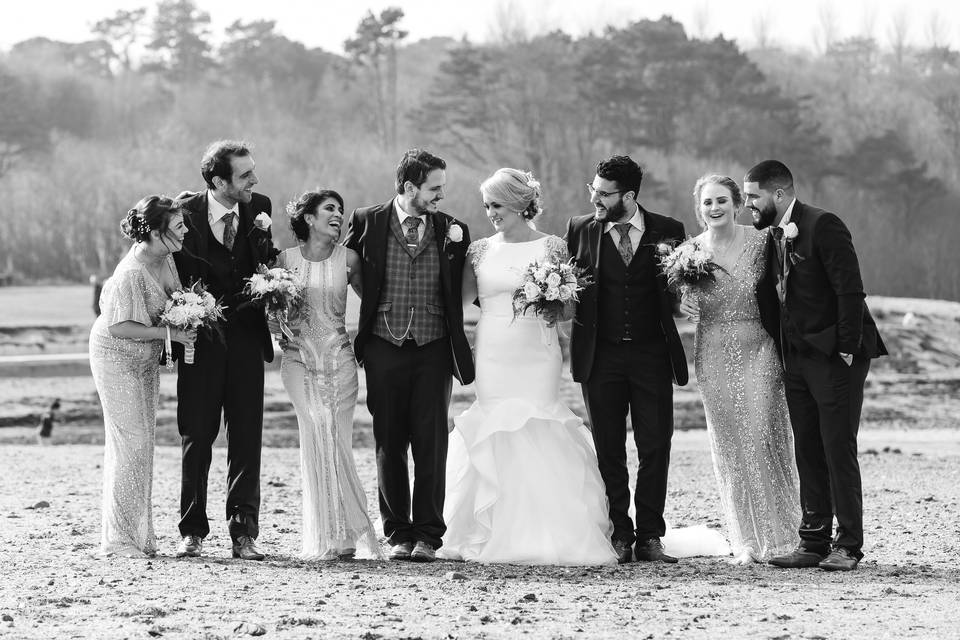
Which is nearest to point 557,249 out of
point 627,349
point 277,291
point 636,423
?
point 627,349

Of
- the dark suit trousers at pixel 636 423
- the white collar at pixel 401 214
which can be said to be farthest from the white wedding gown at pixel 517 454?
the white collar at pixel 401 214

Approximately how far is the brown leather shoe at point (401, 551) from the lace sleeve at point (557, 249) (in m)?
1.92

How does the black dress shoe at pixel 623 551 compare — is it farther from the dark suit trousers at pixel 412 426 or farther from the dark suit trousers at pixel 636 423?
the dark suit trousers at pixel 412 426

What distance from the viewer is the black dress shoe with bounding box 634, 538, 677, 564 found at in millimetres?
8391

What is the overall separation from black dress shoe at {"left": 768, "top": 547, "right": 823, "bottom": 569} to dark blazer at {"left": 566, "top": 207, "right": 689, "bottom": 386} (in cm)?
117

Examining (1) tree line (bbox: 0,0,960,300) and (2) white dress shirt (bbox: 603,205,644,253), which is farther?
(1) tree line (bbox: 0,0,960,300)

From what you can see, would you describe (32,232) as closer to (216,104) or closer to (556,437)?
(216,104)

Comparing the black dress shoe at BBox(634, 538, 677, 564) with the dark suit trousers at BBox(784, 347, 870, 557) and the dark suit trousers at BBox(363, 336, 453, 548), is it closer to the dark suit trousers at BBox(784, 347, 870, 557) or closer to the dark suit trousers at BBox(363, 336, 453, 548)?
the dark suit trousers at BBox(784, 347, 870, 557)

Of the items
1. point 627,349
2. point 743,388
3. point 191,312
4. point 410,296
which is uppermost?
point 410,296

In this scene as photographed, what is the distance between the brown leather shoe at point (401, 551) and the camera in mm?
8375

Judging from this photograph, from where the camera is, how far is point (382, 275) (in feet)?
27.7

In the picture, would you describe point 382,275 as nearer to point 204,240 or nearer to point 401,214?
point 401,214

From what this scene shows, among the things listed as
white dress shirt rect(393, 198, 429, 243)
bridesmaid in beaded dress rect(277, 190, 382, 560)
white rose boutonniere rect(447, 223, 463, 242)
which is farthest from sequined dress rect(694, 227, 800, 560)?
bridesmaid in beaded dress rect(277, 190, 382, 560)

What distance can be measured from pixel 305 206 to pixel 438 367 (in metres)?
1.23
